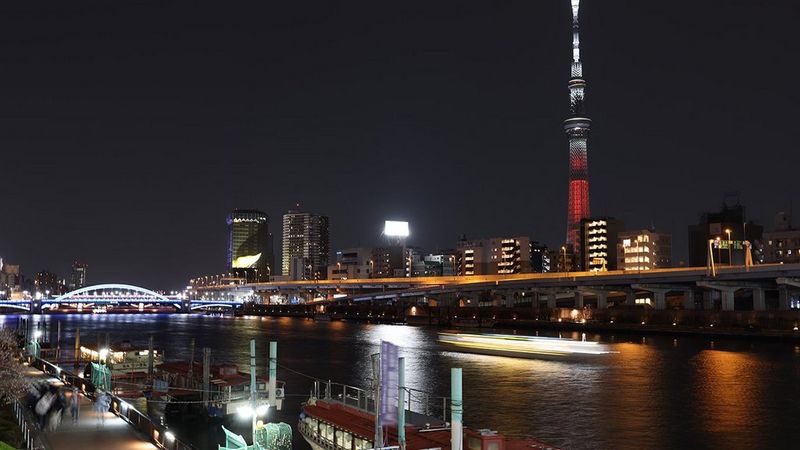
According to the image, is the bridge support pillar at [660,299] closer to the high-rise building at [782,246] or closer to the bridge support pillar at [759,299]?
the bridge support pillar at [759,299]

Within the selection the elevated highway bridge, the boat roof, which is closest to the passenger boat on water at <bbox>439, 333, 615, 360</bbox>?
the elevated highway bridge

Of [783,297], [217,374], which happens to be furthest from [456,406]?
[783,297]

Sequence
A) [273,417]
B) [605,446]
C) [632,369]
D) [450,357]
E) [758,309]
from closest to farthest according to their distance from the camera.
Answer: [605,446], [273,417], [632,369], [450,357], [758,309]

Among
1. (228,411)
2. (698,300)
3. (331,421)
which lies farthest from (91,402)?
(698,300)

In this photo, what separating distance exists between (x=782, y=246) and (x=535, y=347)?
106 metres

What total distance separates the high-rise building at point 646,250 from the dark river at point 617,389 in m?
99.9

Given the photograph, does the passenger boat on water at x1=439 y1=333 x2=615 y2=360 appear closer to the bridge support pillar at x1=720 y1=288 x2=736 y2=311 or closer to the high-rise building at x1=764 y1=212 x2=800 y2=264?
the bridge support pillar at x1=720 y1=288 x2=736 y2=311

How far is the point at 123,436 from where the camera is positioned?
29844 millimetres

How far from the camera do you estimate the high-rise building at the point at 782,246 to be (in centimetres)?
15600

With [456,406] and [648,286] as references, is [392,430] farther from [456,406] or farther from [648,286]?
[648,286]

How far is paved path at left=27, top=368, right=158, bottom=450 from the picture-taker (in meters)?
28.1

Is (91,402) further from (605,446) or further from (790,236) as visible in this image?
(790,236)

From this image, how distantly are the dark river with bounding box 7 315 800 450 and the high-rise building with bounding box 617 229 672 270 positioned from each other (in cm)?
9985

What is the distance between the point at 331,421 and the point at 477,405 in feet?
64.1
